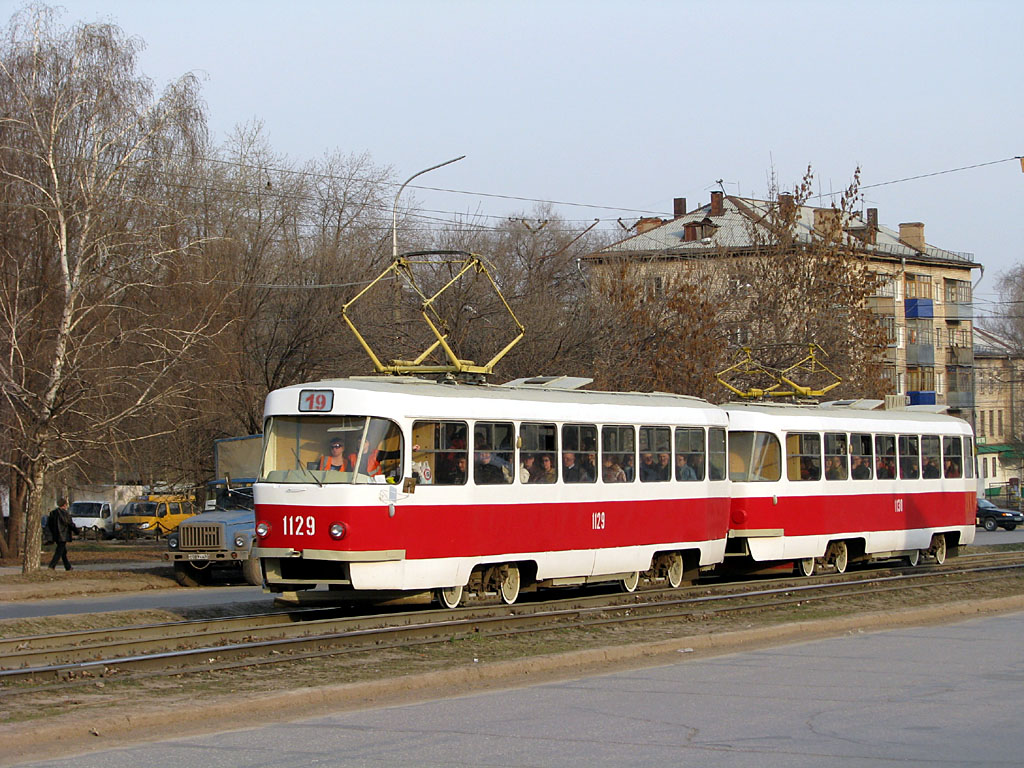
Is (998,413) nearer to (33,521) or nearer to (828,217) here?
(828,217)

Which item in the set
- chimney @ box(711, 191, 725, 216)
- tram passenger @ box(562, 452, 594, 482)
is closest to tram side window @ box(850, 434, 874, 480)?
tram passenger @ box(562, 452, 594, 482)

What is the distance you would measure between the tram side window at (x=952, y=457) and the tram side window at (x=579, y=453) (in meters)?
11.2

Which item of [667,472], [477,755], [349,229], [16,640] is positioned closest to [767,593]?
[667,472]

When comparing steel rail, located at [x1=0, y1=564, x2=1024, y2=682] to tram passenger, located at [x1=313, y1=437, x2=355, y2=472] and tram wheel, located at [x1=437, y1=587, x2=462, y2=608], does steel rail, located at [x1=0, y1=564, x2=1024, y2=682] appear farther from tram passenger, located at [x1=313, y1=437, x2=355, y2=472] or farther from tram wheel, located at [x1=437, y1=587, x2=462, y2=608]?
tram passenger, located at [x1=313, y1=437, x2=355, y2=472]

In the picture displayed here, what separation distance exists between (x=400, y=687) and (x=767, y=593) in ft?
31.2

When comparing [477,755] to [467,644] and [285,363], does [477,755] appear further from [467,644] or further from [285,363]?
[285,363]

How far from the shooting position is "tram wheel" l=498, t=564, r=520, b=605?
57.7 feet

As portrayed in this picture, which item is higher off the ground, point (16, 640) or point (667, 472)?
point (667, 472)

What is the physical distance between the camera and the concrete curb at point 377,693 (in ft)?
29.7

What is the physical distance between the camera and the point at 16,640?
1387 cm

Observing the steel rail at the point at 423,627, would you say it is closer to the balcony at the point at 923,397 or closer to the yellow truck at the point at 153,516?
the yellow truck at the point at 153,516

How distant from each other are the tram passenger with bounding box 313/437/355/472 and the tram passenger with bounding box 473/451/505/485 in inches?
71.7

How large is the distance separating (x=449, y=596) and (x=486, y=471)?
1.63m

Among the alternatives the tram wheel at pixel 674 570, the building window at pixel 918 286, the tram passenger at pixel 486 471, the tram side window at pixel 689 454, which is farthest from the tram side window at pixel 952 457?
the building window at pixel 918 286
